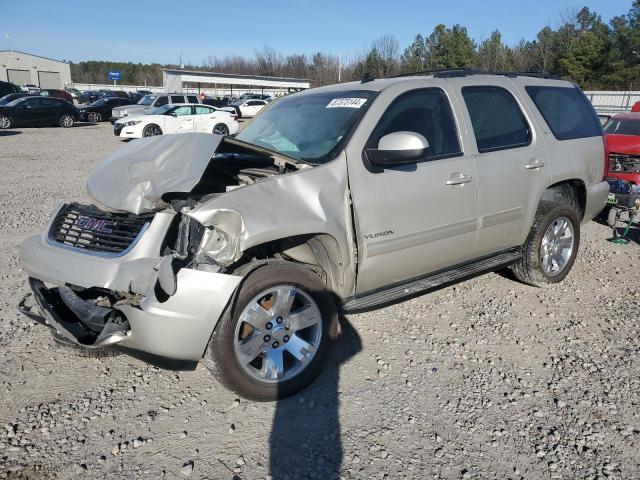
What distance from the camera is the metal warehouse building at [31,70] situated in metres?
70.9

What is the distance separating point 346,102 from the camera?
3779 mm

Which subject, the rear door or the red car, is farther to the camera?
the red car

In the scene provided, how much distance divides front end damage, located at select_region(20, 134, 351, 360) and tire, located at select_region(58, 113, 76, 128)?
24.9m

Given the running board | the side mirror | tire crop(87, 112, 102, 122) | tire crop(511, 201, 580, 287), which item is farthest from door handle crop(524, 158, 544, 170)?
tire crop(87, 112, 102, 122)

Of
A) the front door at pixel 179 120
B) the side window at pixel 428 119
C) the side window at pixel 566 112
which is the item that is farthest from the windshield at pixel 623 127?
the front door at pixel 179 120

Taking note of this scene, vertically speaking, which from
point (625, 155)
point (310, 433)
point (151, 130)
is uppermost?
point (625, 155)

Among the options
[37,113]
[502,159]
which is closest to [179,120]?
[37,113]

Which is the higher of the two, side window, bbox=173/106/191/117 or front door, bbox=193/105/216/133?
side window, bbox=173/106/191/117

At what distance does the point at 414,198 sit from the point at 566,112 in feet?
8.01

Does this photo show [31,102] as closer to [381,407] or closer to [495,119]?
[495,119]

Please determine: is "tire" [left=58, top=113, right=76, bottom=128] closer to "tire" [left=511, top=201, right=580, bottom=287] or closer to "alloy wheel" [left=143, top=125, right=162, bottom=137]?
"alloy wheel" [left=143, top=125, right=162, bottom=137]

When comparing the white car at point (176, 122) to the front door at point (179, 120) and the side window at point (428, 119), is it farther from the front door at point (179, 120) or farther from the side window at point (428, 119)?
the side window at point (428, 119)

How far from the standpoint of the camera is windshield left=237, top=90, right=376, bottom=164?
351 cm

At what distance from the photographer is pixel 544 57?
58562 mm
